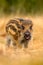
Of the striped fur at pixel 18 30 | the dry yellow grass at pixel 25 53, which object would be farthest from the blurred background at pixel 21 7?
the striped fur at pixel 18 30

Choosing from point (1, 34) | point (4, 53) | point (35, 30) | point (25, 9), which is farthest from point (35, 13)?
point (4, 53)

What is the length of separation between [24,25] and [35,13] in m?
0.49

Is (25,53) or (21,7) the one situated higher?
(21,7)

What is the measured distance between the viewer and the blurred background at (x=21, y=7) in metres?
2.41

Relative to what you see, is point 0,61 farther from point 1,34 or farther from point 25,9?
point 25,9

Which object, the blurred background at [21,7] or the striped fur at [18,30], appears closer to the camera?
the striped fur at [18,30]

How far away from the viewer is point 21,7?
8.01 ft

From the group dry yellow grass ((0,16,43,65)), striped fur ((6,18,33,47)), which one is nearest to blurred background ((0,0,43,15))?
dry yellow grass ((0,16,43,65))

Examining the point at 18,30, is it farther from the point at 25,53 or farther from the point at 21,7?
the point at 21,7

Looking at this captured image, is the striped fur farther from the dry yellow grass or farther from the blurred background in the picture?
the blurred background

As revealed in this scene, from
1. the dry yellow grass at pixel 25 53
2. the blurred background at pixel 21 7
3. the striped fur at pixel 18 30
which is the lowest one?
the dry yellow grass at pixel 25 53

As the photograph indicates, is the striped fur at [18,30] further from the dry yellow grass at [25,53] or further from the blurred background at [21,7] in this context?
the blurred background at [21,7]

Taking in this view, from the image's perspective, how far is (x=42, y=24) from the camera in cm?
236

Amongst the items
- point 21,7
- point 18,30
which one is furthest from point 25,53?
point 21,7
